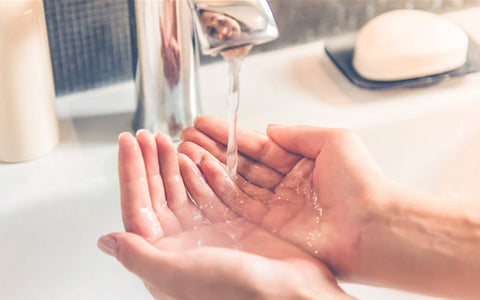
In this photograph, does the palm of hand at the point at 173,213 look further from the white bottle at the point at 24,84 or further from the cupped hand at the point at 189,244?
the white bottle at the point at 24,84

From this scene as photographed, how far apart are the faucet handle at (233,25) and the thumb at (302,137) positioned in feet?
0.51

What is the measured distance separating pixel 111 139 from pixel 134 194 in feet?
0.48

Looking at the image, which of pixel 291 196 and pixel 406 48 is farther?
pixel 406 48

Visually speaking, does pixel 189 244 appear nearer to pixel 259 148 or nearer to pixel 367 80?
pixel 259 148

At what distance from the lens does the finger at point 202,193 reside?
0.53 metres

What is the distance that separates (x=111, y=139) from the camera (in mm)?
615

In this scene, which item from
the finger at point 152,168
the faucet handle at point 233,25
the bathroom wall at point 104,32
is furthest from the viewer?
the bathroom wall at point 104,32

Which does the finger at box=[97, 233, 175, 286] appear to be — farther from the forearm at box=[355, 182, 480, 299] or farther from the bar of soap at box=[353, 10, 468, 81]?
the bar of soap at box=[353, 10, 468, 81]

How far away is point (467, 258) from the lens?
1.61ft

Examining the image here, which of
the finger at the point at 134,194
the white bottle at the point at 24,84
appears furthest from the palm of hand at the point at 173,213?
the white bottle at the point at 24,84

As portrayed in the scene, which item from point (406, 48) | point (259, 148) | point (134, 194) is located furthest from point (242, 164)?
point (406, 48)

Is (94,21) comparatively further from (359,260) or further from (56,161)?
(359,260)

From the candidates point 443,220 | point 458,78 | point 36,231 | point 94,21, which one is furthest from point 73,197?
point 458,78

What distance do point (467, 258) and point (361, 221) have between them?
3.5 inches
